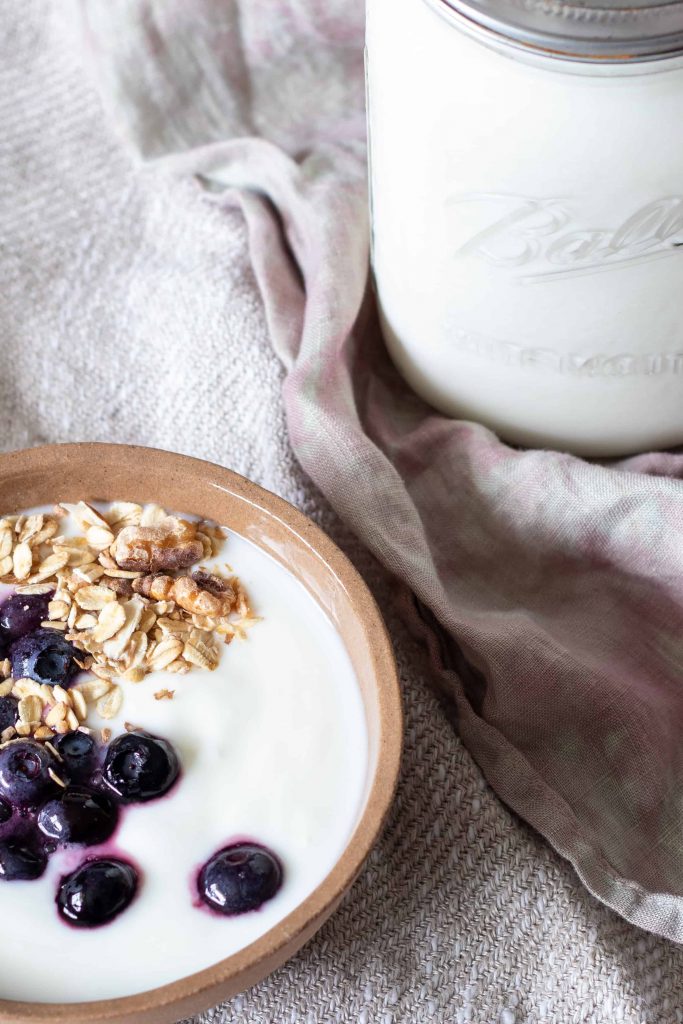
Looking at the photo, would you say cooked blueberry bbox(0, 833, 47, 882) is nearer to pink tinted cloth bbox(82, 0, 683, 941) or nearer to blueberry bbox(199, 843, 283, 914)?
blueberry bbox(199, 843, 283, 914)

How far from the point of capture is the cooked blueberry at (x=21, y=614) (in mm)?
724

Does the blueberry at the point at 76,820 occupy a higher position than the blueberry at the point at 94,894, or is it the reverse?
the blueberry at the point at 76,820

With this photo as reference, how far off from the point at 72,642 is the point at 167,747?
9 centimetres

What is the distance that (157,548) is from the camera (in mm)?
756

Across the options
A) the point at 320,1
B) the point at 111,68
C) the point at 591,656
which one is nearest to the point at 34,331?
the point at 111,68

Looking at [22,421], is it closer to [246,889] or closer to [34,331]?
[34,331]

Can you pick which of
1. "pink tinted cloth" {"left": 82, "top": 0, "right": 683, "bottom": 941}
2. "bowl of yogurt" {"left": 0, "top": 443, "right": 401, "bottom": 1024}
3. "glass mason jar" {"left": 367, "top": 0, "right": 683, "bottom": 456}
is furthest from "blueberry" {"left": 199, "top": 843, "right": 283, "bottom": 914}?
"glass mason jar" {"left": 367, "top": 0, "right": 683, "bottom": 456}

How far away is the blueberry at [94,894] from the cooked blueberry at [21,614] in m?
0.16

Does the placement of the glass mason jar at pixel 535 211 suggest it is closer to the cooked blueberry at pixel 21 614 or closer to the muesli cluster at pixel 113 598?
the muesli cluster at pixel 113 598

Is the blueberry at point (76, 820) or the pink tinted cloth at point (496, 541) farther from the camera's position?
the pink tinted cloth at point (496, 541)

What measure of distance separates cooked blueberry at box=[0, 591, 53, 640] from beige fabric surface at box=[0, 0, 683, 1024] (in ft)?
0.76

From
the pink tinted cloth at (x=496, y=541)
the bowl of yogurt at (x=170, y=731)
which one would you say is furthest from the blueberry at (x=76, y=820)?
the pink tinted cloth at (x=496, y=541)

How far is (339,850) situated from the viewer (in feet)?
2.17

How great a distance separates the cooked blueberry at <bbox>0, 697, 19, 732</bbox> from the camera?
0.69 meters
